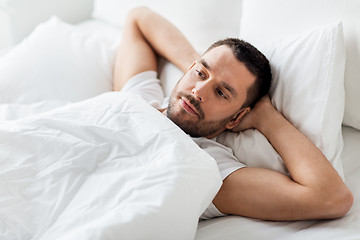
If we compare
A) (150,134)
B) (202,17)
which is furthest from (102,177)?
(202,17)

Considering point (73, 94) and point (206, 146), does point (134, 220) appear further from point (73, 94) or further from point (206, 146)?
point (73, 94)

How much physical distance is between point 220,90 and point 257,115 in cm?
14

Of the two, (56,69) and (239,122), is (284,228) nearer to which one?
(239,122)

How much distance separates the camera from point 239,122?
3.94 feet

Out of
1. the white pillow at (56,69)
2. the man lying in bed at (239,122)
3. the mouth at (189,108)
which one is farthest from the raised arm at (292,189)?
the white pillow at (56,69)

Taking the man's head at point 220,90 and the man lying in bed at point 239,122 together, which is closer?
the man lying in bed at point 239,122

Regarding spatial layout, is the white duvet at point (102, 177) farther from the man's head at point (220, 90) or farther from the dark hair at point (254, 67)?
the dark hair at point (254, 67)

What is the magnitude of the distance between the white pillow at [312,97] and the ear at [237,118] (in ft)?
0.16

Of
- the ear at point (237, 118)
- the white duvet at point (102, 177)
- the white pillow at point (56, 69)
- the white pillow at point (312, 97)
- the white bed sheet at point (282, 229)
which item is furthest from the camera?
the white pillow at point (56, 69)

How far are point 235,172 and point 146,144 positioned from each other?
0.25m

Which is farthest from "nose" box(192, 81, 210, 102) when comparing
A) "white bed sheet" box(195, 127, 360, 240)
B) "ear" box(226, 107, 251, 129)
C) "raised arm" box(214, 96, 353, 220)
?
"white bed sheet" box(195, 127, 360, 240)

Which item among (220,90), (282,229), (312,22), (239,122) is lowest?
(282,229)

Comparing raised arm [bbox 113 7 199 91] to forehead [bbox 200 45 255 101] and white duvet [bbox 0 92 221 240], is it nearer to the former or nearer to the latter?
forehead [bbox 200 45 255 101]

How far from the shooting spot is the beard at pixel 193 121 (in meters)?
1.13
